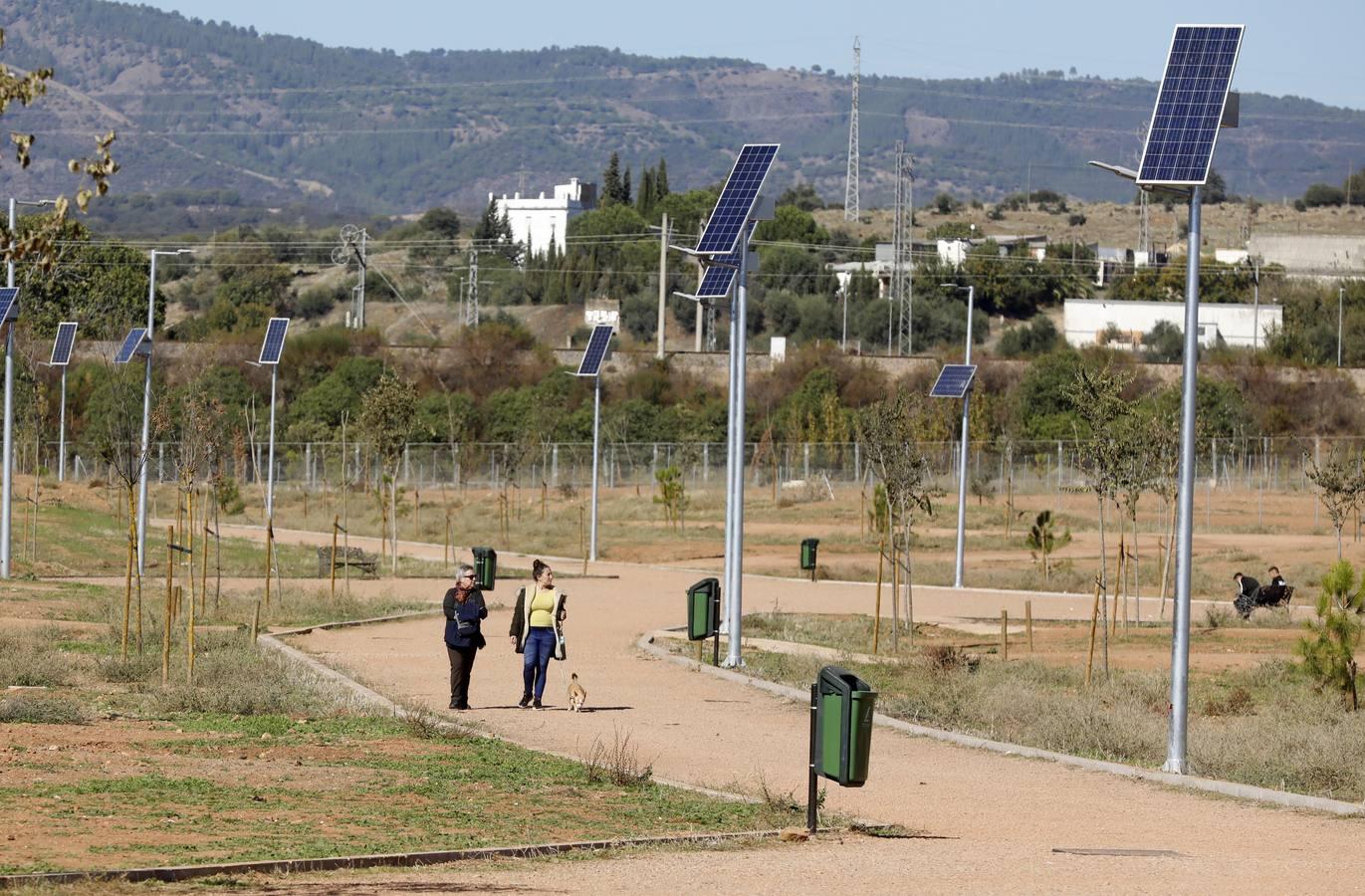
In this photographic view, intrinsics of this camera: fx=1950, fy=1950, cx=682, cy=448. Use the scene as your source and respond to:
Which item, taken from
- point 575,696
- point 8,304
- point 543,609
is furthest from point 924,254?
point 575,696

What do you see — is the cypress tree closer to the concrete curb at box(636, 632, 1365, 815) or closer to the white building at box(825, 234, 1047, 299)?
the white building at box(825, 234, 1047, 299)

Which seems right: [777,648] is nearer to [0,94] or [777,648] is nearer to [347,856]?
[347,856]

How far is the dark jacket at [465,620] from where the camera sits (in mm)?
20328

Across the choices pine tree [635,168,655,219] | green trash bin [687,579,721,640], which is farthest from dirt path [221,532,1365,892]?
pine tree [635,168,655,219]

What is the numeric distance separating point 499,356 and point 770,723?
81672mm

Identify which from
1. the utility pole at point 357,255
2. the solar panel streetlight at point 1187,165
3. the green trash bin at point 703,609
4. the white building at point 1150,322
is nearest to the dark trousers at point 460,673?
the green trash bin at point 703,609

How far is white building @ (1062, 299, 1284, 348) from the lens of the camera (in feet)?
359

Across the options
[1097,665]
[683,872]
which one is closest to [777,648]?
[1097,665]

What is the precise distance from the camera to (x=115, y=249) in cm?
11544

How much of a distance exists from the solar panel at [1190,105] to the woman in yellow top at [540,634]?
7.54 meters

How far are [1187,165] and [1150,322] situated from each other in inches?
3874

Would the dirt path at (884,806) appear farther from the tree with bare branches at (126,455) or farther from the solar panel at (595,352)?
the solar panel at (595,352)

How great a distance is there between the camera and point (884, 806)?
15.1 metres

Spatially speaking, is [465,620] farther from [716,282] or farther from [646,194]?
[646,194]
